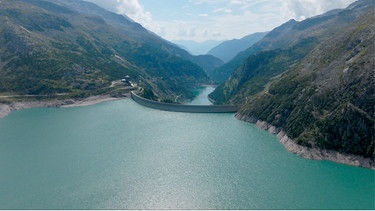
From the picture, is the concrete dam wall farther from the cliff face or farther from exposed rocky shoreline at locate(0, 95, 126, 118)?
exposed rocky shoreline at locate(0, 95, 126, 118)

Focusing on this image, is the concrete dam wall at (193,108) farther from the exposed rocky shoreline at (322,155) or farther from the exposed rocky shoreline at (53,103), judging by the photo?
the exposed rocky shoreline at (322,155)

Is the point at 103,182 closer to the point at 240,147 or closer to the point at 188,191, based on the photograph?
the point at 188,191

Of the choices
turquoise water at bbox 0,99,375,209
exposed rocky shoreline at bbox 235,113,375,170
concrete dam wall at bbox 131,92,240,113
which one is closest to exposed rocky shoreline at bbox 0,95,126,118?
concrete dam wall at bbox 131,92,240,113

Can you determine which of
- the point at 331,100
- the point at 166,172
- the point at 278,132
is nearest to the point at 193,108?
the point at 278,132

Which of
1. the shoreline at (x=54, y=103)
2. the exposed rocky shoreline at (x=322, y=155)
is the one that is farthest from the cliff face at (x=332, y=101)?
the shoreline at (x=54, y=103)

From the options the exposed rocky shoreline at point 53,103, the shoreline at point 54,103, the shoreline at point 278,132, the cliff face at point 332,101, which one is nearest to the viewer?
the shoreline at point 278,132

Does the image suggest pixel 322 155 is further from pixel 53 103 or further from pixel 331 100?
pixel 53 103
